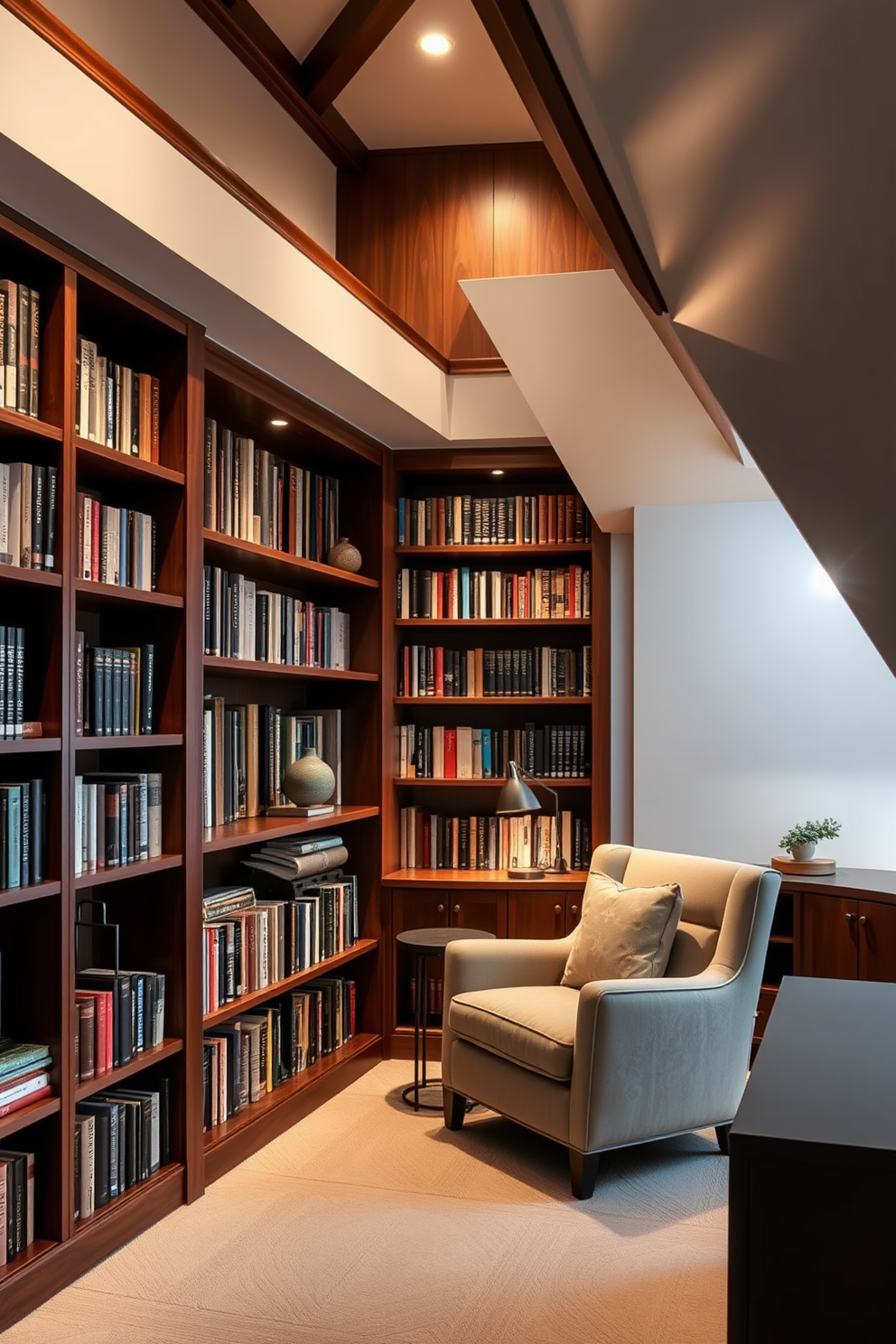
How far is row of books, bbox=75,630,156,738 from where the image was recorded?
9.45 feet

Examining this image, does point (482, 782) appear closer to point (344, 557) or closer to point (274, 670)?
point (344, 557)

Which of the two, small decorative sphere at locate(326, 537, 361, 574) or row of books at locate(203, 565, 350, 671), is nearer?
row of books at locate(203, 565, 350, 671)

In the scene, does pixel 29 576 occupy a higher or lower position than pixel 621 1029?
higher

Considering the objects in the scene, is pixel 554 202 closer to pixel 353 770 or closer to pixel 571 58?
pixel 353 770

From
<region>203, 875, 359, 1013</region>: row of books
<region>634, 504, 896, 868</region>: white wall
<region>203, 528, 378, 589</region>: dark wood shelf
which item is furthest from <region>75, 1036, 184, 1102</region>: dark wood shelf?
<region>634, 504, 896, 868</region>: white wall

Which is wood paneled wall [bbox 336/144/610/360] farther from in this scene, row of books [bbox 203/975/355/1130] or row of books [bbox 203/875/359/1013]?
row of books [bbox 203/975/355/1130]

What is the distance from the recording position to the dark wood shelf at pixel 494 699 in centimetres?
475

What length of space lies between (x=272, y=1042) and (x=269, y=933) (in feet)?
1.25

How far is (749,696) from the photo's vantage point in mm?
4531

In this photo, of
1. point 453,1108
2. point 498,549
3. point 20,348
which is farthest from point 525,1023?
point 20,348

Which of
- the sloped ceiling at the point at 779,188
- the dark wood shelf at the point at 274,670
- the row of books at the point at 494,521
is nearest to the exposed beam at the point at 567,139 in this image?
the sloped ceiling at the point at 779,188

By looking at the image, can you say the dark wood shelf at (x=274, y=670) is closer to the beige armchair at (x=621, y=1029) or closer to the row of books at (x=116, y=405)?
the row of books at (x=116, y=405)

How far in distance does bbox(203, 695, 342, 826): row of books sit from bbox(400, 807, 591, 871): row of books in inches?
18.2

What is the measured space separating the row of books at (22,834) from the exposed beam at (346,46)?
2860mm
